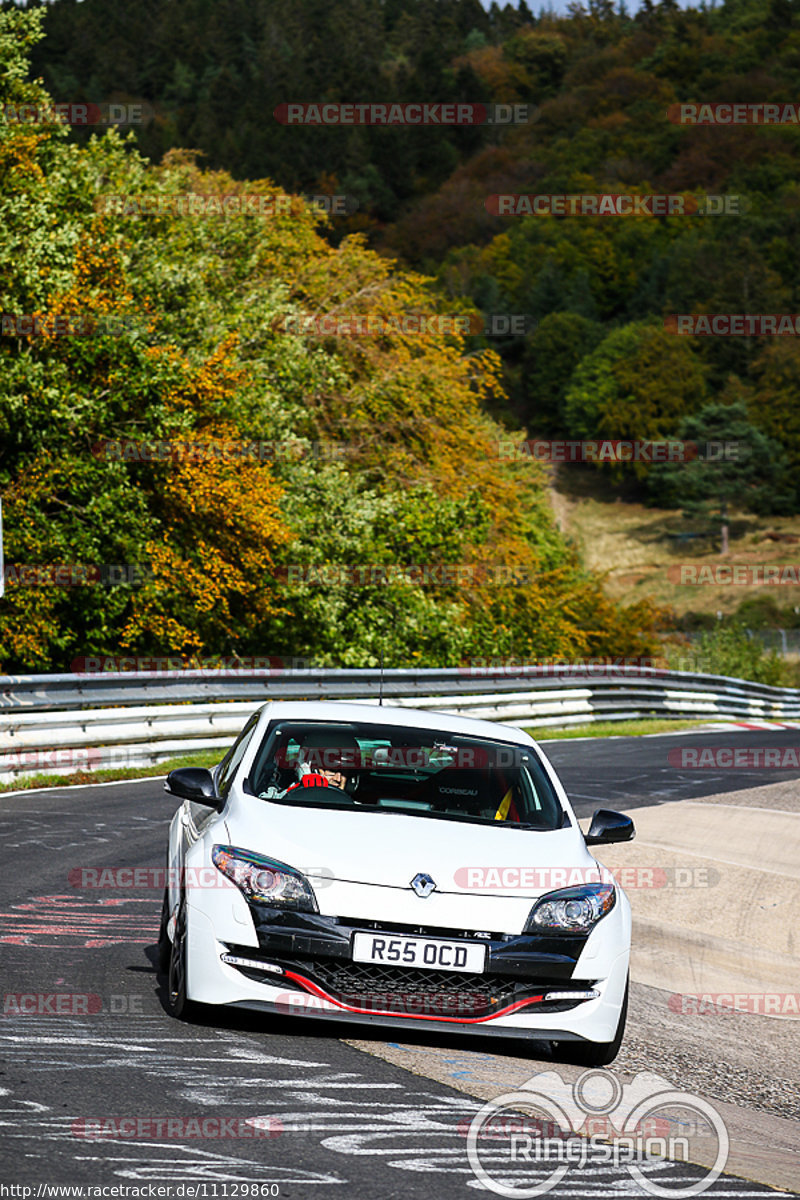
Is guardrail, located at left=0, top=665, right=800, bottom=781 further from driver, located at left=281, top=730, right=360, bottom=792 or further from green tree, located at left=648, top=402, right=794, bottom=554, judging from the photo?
green tree, located at left=648, top=402, right=794, bottom=554

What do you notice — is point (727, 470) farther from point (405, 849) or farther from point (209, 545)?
point (405, 849)

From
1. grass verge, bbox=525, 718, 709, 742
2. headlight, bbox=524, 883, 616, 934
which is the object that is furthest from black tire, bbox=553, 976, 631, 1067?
grass verge, bbox=525, 718, 709, 742

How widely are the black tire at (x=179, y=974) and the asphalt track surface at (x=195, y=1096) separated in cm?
6

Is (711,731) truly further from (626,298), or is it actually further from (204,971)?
(626,298)

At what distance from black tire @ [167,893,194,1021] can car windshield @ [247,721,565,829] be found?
2.45 feet

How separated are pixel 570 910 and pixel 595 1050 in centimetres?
61

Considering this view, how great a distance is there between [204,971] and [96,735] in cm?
1162

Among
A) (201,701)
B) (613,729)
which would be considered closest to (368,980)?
(201,701)

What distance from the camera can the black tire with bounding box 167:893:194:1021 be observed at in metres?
5.97

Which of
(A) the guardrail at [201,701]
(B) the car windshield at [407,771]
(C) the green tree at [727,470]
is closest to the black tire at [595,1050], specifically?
(B) the car windshield at [407,771]

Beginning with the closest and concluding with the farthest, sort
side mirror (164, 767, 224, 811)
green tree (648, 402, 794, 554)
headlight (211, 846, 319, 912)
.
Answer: headlight (211, 846, 319, 912) < side mirror (164, 767, 224, 811) < green tree (648, 402, 794, 554)

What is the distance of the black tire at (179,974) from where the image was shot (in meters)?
5.97

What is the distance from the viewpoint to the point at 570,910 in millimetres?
5973

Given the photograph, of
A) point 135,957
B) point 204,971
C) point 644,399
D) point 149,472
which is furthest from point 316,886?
point 644,399
